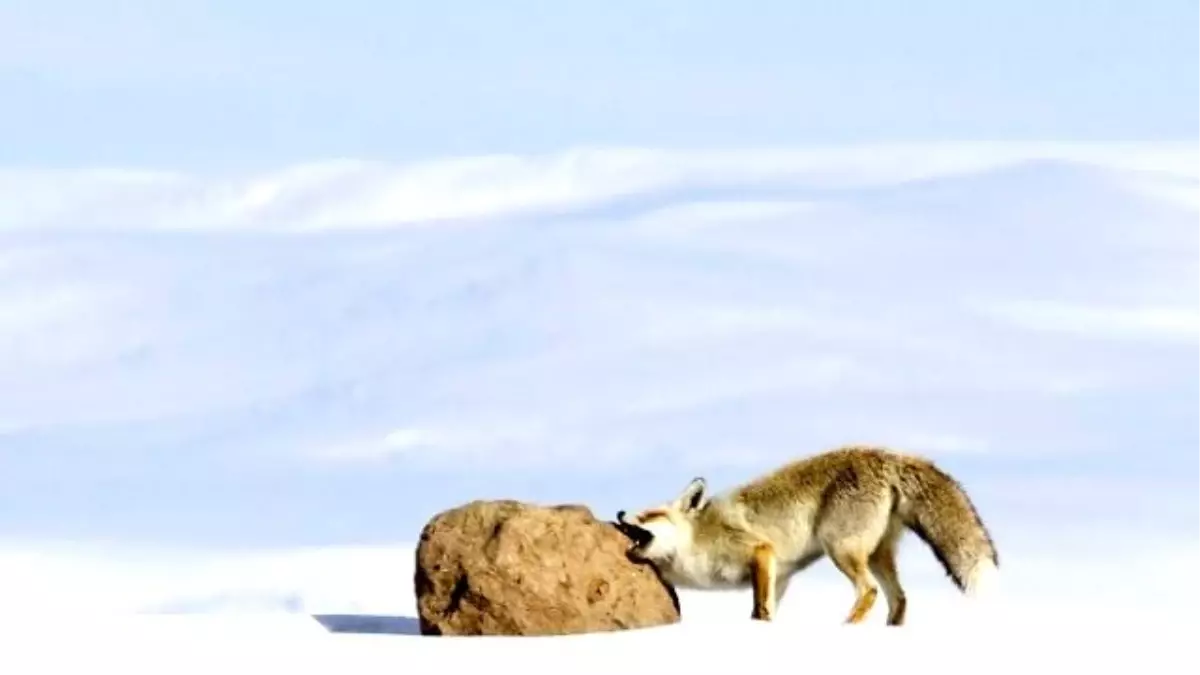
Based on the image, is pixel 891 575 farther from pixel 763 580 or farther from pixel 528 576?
pixel 528 576

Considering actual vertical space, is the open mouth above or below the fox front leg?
above

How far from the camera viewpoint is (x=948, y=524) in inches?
625

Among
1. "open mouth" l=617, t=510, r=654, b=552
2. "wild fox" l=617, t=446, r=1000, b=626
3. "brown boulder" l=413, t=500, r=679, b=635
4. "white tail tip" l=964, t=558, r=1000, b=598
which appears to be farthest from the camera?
"open mouth" l=617, t=510, r=654, b=552

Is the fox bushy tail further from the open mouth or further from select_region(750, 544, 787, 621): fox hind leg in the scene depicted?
the open mouth

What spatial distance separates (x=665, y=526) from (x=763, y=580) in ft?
2.70

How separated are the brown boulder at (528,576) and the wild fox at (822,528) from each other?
1.28 ft

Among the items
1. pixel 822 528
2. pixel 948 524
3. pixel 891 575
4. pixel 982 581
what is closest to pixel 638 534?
pixel 822 528

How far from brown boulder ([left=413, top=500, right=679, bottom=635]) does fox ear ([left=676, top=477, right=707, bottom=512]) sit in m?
0.64

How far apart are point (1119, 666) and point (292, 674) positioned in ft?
18.0

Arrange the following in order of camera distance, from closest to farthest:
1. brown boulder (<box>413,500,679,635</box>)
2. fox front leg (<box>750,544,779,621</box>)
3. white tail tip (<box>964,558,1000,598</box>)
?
brown boulder (<box>413,500,679,635</box>) < white tail tip (<box>964,558,1000,598</box>) < fox front leg (<box>750,544,779,621</box>)

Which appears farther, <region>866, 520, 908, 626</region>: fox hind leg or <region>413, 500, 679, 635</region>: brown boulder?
<region>866, 520, 908, 626</region>: fox hind leg

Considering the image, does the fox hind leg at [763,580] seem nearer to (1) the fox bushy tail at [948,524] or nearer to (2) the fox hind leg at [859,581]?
(2) the fox hind leg at [859,581]

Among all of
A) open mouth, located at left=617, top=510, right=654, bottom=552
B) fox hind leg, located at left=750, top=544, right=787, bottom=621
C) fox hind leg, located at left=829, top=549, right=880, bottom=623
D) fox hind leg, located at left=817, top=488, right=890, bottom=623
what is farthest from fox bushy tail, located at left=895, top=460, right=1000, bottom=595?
open mouth, located at left=617, top=510, right=654, bottom=552

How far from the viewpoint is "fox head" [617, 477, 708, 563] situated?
53.2ft
